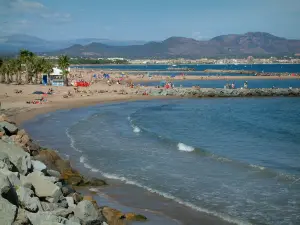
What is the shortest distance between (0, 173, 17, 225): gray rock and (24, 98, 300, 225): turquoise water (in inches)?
283

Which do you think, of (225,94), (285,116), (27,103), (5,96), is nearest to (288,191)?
(285,116)

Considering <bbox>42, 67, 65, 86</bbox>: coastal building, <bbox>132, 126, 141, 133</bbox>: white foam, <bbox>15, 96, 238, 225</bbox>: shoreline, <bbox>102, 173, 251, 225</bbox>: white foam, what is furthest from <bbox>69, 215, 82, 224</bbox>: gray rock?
<bbox>42, 67, 65, 86</bbox>: coastal building

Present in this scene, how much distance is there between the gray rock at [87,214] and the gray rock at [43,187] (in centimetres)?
71

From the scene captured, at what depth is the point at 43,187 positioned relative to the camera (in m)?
10.5

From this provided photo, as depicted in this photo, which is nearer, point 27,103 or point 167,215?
point 167,215

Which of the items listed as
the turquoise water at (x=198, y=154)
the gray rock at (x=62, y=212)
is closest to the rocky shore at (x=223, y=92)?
the turquoise water at (x=198, y=154)

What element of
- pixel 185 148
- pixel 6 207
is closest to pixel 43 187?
pixel 6 207

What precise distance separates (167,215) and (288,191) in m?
5.29

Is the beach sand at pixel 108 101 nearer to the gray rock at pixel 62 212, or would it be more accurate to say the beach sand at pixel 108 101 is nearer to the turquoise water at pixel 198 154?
the turquoise water at pixel 198 154

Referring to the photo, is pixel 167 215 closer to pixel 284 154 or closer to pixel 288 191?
pixel 288 191

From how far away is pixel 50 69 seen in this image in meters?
70.1

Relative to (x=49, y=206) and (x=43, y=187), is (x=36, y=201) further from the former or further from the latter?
(x=43, y=187)

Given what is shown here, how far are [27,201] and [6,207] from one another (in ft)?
4.46

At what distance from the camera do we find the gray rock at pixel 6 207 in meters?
7.37
